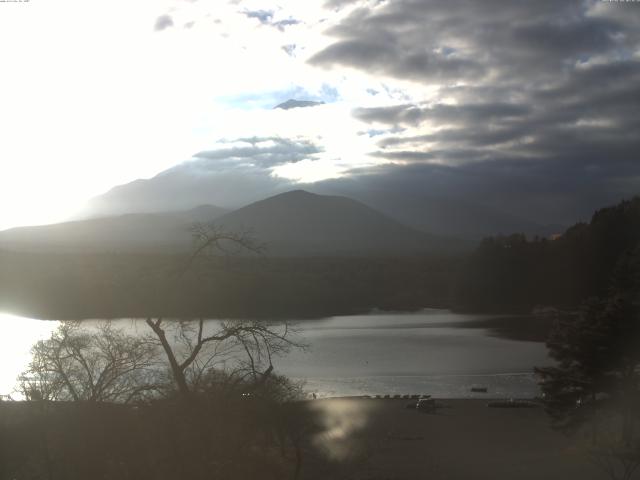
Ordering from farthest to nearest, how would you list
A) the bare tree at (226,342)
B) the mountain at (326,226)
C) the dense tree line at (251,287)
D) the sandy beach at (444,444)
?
the mountain at (326,226) → the dense tree line at (251,287) → the sandy beach at (444,444) → the bare tree at (226,342)

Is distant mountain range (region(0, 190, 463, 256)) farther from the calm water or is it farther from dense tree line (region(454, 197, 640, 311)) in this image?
the calm water

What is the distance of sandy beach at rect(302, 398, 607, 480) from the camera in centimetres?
1116

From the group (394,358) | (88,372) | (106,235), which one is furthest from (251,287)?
(106,235)

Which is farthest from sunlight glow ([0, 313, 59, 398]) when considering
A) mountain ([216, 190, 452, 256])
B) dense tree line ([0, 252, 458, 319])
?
mountain ([216, 190, 452, 256])

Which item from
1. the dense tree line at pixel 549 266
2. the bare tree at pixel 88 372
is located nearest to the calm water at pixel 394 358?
the bare tree at pixel 88 372

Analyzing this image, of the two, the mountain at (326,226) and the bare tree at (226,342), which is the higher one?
the mountain at (326,226)

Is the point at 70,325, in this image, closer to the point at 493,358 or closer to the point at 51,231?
the point at 493,358

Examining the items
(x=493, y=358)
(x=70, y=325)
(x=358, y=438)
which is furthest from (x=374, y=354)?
(x=70, y=325)

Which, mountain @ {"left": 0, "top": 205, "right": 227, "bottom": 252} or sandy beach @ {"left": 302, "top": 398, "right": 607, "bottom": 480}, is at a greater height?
mountain @ {"left": 0, "top": 205, "right": 227, "bottom": 252}

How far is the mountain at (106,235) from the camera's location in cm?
7519

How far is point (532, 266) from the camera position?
5131cm

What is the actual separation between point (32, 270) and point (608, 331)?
39.4m

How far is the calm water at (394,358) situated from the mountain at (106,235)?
4131cm

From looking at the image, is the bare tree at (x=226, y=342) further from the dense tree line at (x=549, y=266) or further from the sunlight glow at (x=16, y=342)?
the dense tree line at (x=549, y=266)
